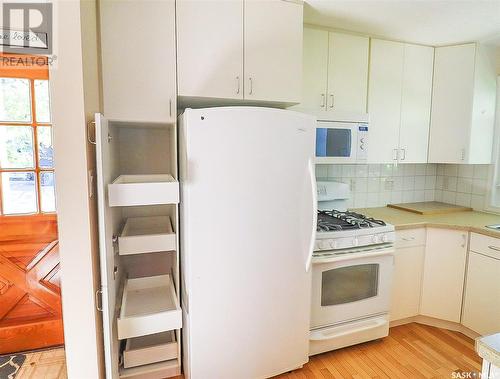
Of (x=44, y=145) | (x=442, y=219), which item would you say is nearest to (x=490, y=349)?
(x=442, y=219)

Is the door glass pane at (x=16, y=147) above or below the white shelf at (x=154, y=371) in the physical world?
above

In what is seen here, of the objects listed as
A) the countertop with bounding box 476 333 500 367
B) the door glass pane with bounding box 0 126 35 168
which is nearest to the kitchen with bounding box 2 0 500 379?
the door glass pane with bounding box 0 126 35 168

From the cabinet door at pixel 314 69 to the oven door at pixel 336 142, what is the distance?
17 cm

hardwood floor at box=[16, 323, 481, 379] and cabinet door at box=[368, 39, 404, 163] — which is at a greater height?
cabinet door at box=[368, 39, 404, 163]

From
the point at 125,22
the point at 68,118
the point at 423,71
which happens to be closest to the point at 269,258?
the point at 68,118

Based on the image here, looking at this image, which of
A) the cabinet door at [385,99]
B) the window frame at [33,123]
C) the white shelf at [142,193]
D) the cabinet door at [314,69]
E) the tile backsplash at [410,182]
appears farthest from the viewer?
the tile backsplash at [410,182]

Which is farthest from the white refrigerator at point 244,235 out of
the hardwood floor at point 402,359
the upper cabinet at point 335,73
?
the upper cabinet at point 335,73

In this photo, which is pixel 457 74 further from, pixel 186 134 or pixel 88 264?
pixel 88 264

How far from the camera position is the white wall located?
1.24 metres

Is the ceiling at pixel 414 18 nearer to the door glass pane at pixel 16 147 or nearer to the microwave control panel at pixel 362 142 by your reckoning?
the microwave control panel at pixel 362 142

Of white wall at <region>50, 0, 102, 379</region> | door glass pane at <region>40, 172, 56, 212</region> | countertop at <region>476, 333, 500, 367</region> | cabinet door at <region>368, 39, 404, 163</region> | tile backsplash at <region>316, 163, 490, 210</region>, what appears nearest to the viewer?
countertop at <region>476, 333, 500, 367</region>

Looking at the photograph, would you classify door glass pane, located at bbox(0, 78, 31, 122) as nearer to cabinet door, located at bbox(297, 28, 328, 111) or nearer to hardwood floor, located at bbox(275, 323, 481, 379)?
cabinet door, located at bbox(297, 28, 328, 111)

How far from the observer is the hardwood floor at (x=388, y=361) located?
6.15 ft

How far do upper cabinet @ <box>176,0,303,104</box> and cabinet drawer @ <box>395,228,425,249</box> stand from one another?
1272mm
